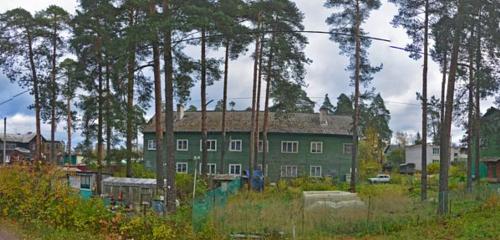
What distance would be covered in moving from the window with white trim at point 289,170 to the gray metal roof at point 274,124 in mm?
3499

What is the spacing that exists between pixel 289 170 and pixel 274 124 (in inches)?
186

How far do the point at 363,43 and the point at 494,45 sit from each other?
47.5ft

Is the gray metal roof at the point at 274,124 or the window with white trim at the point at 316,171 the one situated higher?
the gray metal roof at the point at 274,124

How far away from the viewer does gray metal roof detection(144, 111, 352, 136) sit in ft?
179

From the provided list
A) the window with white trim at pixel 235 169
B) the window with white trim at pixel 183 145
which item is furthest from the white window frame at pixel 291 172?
the window with white trim at pixel 183 145

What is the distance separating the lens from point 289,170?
54.8 m

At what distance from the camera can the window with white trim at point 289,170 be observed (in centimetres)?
5451

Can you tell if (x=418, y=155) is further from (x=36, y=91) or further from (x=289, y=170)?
(x=36, y=91)

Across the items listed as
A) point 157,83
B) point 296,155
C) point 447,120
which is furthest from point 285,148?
point 447,120

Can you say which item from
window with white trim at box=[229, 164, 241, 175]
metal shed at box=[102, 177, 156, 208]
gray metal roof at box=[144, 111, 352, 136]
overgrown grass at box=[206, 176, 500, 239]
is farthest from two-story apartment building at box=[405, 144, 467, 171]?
overgrown grass at box=[206, 176, 500, 239]

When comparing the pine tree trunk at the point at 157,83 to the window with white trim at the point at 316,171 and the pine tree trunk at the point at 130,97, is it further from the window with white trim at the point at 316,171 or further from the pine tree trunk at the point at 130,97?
the window with white trim at the point at 316,171

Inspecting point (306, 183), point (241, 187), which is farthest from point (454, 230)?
point (306, 183)

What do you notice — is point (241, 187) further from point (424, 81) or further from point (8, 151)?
point (8, 151)

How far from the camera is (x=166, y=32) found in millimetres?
17922
